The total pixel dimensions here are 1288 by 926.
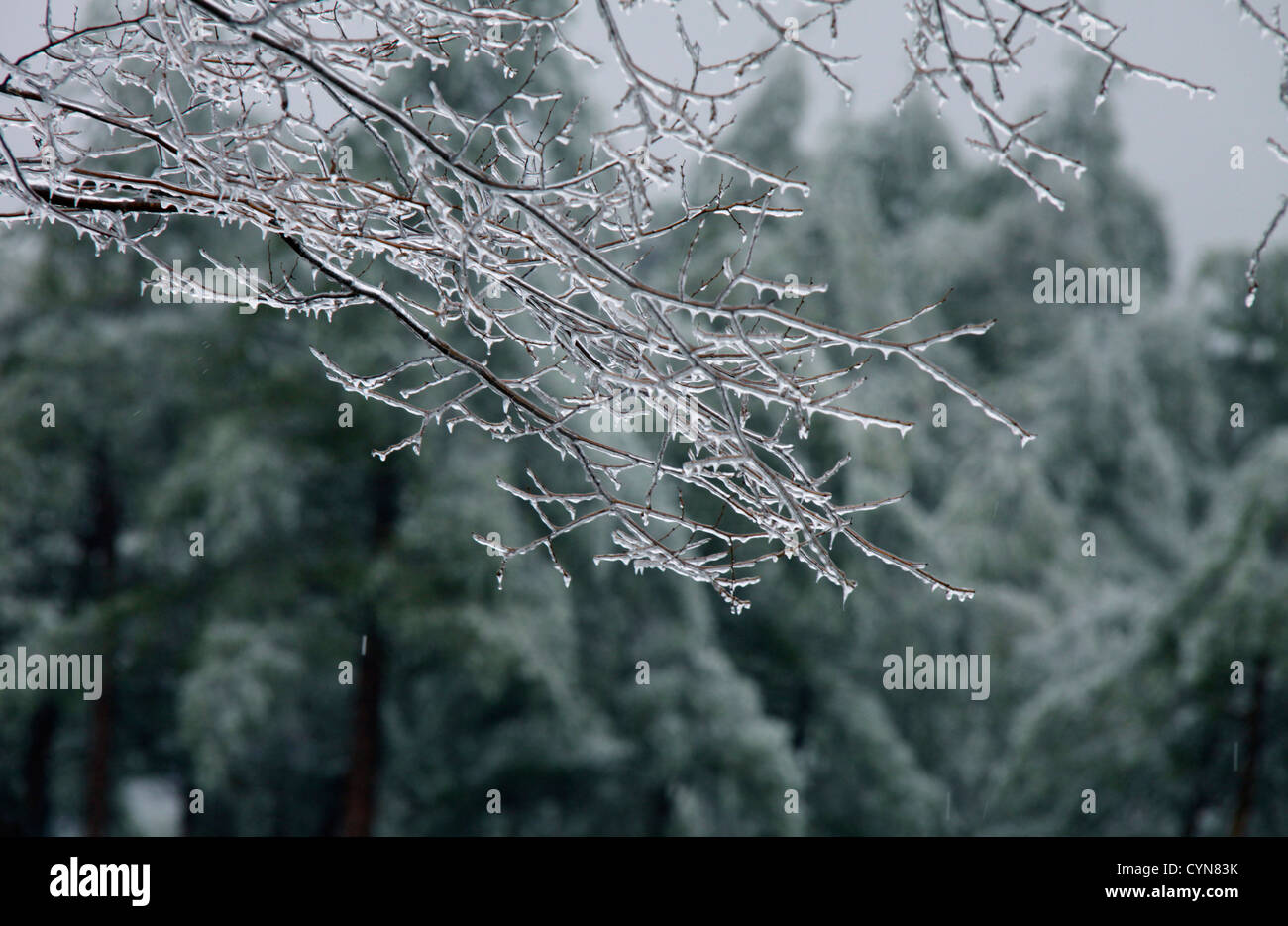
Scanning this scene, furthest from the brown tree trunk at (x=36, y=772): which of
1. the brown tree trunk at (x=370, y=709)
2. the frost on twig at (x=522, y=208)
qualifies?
the frost on twig at (x=522, y=208)

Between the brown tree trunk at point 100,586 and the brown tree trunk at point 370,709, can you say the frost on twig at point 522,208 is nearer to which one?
the brown tree trunk at point 370,709

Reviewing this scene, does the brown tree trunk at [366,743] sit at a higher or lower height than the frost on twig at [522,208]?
lower

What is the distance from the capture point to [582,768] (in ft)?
30.8

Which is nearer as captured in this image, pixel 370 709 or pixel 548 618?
pixel 548 618

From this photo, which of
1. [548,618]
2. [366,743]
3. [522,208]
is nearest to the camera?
[522,208]

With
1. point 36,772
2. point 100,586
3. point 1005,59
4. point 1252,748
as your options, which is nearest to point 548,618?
point 100,586

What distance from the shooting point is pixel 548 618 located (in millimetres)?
8828

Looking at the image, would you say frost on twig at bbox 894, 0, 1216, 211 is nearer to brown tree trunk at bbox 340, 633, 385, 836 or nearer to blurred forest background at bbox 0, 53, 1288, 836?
blurred forest background at bbox 0, 53, 1288, 836

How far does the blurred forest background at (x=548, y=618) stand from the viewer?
8648 mm

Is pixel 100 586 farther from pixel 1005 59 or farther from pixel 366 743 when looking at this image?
pixel 1005 59

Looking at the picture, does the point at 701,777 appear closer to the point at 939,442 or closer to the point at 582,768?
the point at 582,768
